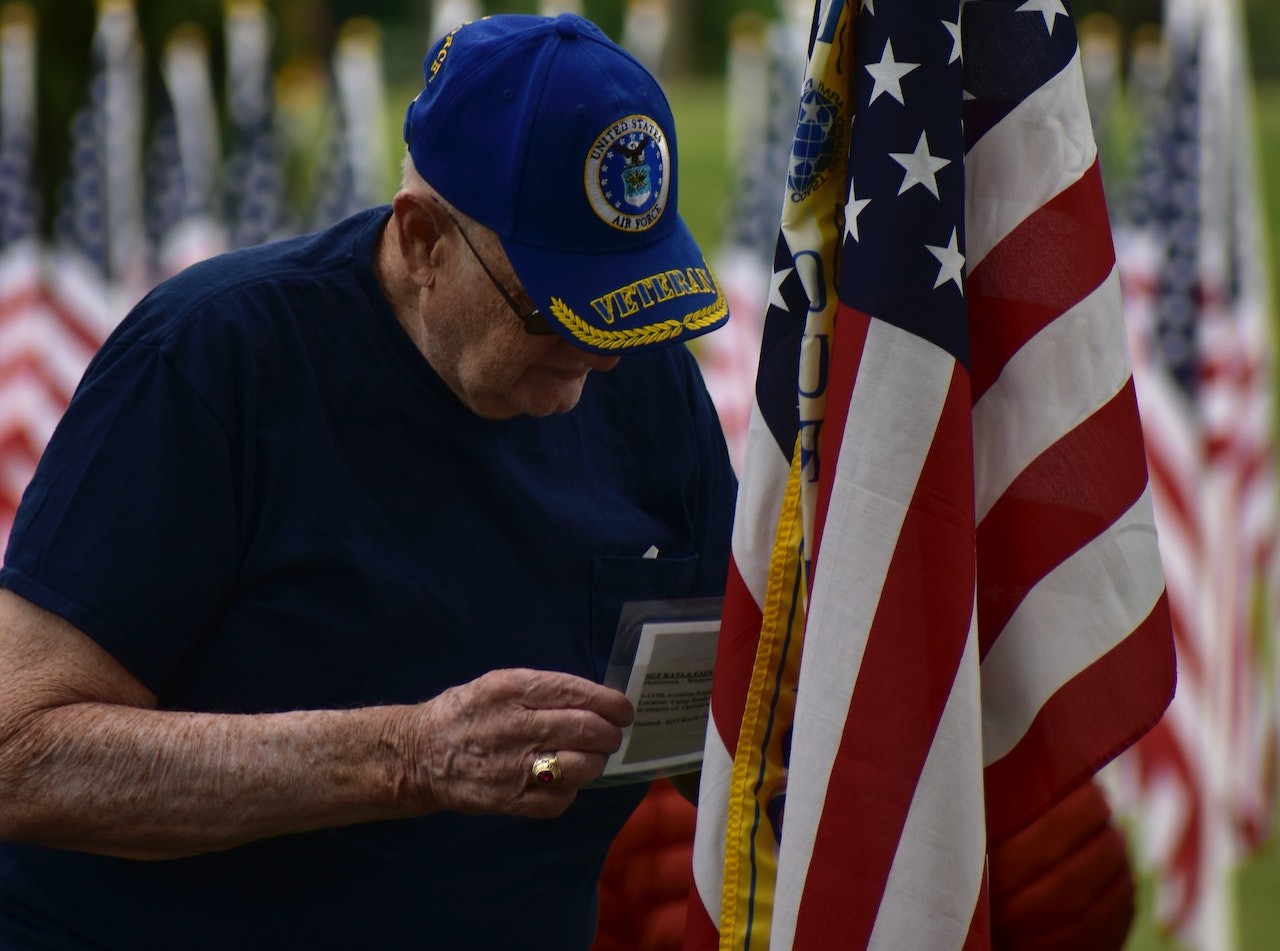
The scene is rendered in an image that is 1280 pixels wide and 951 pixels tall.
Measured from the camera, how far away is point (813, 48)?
1.89 metres

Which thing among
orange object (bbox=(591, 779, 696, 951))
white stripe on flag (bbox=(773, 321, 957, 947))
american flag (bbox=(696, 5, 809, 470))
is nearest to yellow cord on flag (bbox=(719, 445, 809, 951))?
white stripe on flag (bbox=(773, 321, 957, 947))

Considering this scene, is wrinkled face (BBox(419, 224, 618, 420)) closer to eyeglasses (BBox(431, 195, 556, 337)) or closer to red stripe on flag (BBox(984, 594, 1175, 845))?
eyeglasses (BBox(431, 195, 556, 337))

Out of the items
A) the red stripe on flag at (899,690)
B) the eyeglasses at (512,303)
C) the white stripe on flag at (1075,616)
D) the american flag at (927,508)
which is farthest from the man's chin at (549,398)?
the white stripe on flag at (1075,616)

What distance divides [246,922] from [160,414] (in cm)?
Result: 62

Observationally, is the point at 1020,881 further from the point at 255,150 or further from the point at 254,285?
the point at 255,150

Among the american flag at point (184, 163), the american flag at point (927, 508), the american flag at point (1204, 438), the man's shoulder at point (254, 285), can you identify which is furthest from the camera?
the american flag at point (184, 163)

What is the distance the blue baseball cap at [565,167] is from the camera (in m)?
2.05

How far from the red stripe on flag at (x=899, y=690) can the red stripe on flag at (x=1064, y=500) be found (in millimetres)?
88

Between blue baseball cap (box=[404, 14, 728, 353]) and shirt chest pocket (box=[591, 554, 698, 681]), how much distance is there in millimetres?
341

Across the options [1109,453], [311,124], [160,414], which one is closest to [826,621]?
[1109,453]

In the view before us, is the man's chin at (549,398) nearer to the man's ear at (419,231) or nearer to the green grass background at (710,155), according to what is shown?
the man's ear at (419,231)

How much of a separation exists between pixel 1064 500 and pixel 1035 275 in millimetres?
241

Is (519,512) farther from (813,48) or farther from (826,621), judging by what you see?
(813,48)

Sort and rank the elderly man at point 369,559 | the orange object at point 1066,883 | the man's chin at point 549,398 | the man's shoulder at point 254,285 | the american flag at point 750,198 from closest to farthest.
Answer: the elderly man at point 369,559 < the man's shoulder at point 254,285 < the man's chin at point 549,398 < the orange object at point 1066,883 < the american flag at point 750,198
